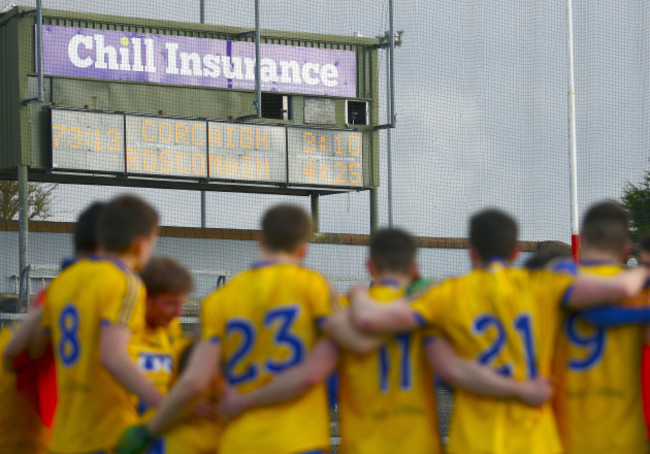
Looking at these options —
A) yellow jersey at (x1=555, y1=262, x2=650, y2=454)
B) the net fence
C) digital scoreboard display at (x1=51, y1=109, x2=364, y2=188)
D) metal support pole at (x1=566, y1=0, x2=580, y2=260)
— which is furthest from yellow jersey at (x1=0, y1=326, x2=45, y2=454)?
digital scoreboard display at (x1=51, y1=109, x2=364, y2=188)

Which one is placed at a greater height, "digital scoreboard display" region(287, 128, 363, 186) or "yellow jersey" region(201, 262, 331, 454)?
"digital scoreboard display" region(287, 128, 363, 186)

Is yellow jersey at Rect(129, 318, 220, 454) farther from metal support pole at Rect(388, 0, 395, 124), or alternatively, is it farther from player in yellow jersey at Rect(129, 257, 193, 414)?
metal support pole at Rect(388, 0, 395, 124)

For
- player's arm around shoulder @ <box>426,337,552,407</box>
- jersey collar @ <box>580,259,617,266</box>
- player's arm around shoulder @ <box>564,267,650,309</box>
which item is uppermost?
jersey collar @ <box>580,259,617,266</box>

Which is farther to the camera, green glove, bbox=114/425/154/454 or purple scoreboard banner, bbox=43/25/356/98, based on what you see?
purple scoreboard banner, bbox=43/25/356/98

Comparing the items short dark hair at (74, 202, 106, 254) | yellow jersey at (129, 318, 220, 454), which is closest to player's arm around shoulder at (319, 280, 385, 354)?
yellow jersey at (129, 318, 220, 454)

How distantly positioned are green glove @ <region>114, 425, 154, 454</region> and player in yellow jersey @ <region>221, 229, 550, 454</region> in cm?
29

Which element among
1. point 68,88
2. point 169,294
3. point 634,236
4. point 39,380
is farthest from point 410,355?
point 68,88

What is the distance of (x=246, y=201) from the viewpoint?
63.3ft

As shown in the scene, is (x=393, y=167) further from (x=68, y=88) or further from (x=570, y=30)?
(x=68, y=88)

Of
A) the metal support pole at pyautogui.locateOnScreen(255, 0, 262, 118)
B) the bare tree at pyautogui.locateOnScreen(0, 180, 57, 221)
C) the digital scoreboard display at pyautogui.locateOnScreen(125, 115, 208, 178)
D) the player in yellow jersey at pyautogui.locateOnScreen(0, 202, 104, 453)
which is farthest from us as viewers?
the bare tree at pyautogui.locateOnScreen(0, 180, 57, 221)

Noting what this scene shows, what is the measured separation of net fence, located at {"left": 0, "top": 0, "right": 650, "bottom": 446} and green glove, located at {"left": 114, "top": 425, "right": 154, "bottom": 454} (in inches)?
390

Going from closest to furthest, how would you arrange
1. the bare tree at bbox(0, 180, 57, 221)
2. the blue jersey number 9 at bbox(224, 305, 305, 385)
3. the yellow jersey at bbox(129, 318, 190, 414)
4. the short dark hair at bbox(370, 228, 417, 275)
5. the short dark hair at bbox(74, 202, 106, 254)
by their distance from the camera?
the blue jersey number 9 at bbox(224, 305, 305, 385) < the short dark hair at bbox(370, 228, 417, 275) < the yellow jersey at bbox(129, 318, 190, 414) < the short dark hair at bbox(74, 202, 106, 254) < the bare tree at bbox(0, 180, 57, 221)

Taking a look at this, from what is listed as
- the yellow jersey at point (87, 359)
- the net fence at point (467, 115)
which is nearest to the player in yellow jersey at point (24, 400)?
the yellow jersey at point (87, 359)

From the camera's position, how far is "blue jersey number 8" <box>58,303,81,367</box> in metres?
4.29
